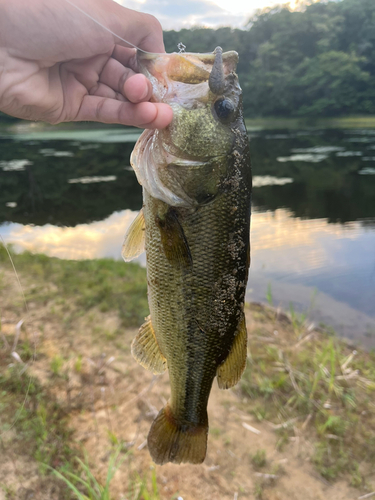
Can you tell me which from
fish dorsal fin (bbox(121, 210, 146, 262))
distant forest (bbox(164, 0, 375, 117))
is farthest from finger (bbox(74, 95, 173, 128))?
distant forest (bbox(164, 0, 375, 117))

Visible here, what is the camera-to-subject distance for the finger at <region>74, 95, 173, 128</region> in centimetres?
146

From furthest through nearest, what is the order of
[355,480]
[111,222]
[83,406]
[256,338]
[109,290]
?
[111,222] < [109,290] < [256,338] < [83,406] < [355,480]

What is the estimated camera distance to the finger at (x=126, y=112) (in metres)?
1.46

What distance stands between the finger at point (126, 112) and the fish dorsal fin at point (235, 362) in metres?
1.01

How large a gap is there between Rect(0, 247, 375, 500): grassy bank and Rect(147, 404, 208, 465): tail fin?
23.1 inches

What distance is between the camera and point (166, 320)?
1828 millimetres

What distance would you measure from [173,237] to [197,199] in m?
0.20

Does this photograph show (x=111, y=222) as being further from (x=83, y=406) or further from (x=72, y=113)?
(x=72, y=113)

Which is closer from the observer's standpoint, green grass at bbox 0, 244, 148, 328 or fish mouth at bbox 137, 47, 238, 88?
fish mouth at bbox 137, 47, 238, 88

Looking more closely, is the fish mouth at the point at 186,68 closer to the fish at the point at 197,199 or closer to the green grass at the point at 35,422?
the fish at the point at 197,199

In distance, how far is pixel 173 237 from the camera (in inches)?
65.0

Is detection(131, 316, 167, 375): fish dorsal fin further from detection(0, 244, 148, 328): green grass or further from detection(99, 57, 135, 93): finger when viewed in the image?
detection(0, 244, 148, 328): green grass

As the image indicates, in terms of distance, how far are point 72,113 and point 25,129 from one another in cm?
3929

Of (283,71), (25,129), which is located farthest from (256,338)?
(283,71)
